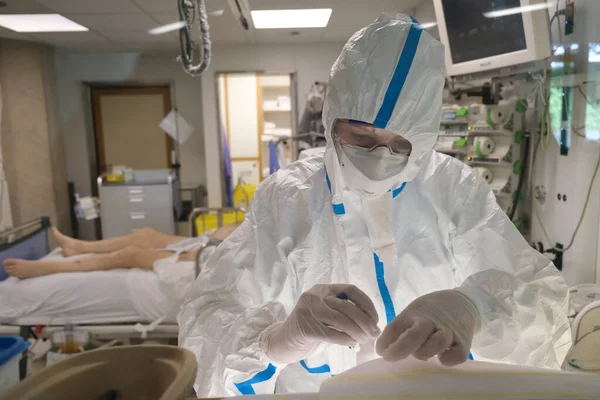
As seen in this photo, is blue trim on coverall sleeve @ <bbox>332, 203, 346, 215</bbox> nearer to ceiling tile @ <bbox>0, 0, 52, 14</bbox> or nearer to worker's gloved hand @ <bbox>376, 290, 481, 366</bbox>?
worker's gloved hand @ <bbox>376, 290, 481, 366</bbox>

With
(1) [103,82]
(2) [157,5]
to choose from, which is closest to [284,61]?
(2) [157,5]

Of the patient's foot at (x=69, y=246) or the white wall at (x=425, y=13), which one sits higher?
the white wall at (x=425, y=13)

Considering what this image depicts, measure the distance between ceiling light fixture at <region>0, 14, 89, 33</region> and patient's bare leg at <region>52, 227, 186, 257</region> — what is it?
1.47 meters

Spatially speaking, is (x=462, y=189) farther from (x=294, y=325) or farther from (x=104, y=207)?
(x=104, y=207)

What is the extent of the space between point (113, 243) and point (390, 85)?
9.51 ft

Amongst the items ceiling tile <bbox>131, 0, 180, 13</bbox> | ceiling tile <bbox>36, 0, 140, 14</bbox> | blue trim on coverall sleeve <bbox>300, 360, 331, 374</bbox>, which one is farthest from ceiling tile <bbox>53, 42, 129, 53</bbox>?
blue trim on coverall sleeve <bbox>300, 360, 331, 374</bbox>

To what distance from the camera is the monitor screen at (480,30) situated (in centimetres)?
183

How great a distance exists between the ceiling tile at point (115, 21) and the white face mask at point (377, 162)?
164 centimetres

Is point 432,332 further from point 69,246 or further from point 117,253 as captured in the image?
point 69,246

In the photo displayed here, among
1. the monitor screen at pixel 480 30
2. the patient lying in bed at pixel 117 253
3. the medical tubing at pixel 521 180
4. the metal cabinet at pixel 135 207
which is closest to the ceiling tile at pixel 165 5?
the monitor screen at pixel 480 30

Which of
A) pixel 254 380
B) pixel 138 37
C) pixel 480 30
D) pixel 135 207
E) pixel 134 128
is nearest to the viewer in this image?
pixel 254 380

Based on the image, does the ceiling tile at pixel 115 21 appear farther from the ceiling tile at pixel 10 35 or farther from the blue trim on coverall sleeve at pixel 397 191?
the blue trim on coverall sleeve at pixel 397 191

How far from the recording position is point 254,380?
2.91ft

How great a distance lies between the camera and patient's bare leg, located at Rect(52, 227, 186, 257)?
315cm
